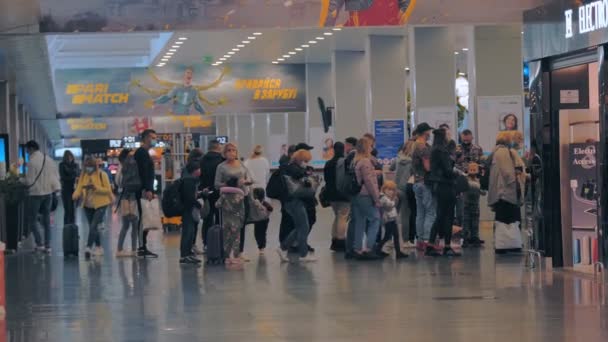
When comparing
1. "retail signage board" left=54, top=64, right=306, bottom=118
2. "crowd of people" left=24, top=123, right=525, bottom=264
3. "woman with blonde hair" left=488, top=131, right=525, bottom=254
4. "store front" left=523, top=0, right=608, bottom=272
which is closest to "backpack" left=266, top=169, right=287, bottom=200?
"crowd of people" left=24, top=123, right=525, bottom=264

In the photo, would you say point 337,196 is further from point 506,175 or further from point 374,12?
point 374,12

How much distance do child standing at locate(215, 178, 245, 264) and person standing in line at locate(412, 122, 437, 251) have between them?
99.5 inches

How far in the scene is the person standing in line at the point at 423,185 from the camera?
16.5 m

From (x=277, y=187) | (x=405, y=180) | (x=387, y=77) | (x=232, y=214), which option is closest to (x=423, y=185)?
(x=405, y=180)

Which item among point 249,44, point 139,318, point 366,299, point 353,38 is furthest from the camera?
point 249,44

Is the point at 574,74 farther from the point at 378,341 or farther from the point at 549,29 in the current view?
the point at 378,341

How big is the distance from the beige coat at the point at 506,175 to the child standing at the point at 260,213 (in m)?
3.27

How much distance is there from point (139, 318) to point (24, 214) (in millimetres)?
11142

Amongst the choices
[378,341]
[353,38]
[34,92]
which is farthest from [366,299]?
[34,92]

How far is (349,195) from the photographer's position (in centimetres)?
1622

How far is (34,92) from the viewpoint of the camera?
116 feet

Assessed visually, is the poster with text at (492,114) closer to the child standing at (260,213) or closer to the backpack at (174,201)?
the child standing at (260,213)

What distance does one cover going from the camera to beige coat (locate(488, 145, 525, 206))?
15.9 metres

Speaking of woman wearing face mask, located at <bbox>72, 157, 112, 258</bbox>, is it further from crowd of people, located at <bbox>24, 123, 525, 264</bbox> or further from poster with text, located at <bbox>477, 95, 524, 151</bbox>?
poster with text, located at <bbox>477, 95, 524, 151</bbox>
